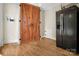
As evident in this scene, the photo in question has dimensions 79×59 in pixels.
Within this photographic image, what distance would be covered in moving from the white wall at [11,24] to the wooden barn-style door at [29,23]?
0.24 feet

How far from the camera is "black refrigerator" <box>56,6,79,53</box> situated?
62.9 inches

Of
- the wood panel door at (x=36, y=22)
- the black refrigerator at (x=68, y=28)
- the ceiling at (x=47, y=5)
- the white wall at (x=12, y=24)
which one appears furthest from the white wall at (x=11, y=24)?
the black refrigerator at (x=68, y=28)

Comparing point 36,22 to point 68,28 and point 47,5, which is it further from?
point 68,28

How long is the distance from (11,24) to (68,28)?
2.95ft

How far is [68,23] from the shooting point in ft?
5.50

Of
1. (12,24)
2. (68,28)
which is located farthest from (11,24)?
(68,28)

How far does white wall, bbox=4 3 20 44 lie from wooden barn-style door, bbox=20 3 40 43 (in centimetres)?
7

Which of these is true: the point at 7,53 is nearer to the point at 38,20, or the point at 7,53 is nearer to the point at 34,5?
the point at 38,20

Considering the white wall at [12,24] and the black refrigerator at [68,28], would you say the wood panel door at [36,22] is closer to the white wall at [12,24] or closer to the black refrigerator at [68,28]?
the white wall at [12,24]

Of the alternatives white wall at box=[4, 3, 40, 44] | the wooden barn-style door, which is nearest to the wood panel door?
the wooden barn-style door

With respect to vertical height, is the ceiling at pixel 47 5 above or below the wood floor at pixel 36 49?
above

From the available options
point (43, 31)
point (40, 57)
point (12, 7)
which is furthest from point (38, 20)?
point (40, 57)

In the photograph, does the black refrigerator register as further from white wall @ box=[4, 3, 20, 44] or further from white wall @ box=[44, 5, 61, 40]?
white wall @ box=[4, 3, 20, 44]

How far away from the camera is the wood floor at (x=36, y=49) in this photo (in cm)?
153
